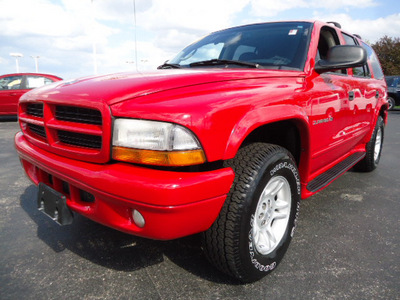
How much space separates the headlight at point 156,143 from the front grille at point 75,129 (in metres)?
0.08

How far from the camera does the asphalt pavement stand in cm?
172

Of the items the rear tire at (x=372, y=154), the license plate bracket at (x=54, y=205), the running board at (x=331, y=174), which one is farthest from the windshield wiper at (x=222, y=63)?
the rear tire at (x=372, y=154)

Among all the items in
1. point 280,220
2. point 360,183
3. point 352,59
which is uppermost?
point 352,59

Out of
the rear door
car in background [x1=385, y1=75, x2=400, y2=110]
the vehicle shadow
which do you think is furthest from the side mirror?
car in background [x1=385, y1=75, x2=400, y2=110]

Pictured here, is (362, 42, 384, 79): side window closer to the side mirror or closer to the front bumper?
the side mirror

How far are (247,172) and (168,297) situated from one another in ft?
2.60

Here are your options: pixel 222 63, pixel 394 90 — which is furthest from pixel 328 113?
pixel 394 90

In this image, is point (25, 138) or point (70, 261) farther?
point (25, 138)

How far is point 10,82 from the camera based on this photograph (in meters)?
9.38

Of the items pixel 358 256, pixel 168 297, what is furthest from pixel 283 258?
pixel 168 297

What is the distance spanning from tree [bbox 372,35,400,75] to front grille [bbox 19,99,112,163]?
87.3ft

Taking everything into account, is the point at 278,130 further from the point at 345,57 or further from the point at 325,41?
the point at 325,41

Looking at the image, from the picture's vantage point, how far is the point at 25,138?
7.20 feet

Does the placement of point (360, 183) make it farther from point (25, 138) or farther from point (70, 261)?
point (25, 138)
